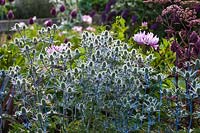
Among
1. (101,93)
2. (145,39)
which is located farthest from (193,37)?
(101,93)

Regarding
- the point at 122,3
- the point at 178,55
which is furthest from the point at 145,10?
the point at 178,55

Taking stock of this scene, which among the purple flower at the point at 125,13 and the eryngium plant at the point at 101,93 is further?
the purple flower at the point at 125,13

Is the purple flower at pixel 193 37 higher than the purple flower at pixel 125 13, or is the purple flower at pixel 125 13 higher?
the purple flower at pixel 193 37

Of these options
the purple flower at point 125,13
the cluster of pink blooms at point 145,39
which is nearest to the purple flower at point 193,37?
the cluster of pink blooms at point 145,39

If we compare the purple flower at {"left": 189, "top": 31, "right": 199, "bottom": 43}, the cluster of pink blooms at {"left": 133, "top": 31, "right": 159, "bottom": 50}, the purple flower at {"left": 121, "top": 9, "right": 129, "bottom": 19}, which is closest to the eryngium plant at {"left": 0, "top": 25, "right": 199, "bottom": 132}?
the purple flower at {"left": 189, "top": 31, "right": 199, "bottom": 43}

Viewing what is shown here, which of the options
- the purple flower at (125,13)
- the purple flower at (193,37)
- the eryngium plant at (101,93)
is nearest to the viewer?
the eryngium plant at (101,93)

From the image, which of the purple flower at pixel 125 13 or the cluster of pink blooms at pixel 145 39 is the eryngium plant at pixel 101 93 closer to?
the cluster of pink blooms at pixel 145 39

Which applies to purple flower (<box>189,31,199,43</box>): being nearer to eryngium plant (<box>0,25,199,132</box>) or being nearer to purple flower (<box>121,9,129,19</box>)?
eryngium plant (<box>0,25,199,132</box>)

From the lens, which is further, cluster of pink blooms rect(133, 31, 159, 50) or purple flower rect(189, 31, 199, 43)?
cluster of pink blooms rect(133, 31, 159, 50)

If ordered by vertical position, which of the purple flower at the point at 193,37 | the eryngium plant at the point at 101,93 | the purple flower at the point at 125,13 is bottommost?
the purple flower at the point at 125,13

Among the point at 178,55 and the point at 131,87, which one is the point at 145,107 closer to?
the point at 131,87

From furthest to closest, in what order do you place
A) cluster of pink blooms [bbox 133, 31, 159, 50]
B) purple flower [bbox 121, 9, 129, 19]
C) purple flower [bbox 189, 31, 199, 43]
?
purple flower [bbox 121, 9, 129, 19] < cluster of pink blooms [bbox 133, 31, 159, 50] < purple flower [bbox 189, 31, 199, 43]

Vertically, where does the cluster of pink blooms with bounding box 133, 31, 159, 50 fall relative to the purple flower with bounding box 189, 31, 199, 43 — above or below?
below

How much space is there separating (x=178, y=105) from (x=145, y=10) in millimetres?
4661
